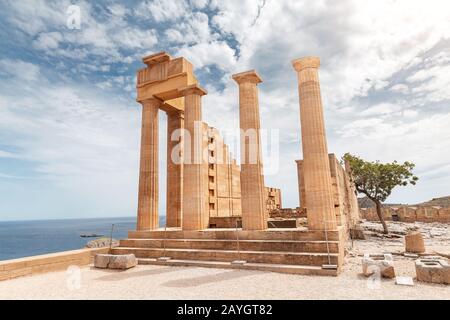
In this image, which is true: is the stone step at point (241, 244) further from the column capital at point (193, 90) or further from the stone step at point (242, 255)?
the column capital at point (193, 90)

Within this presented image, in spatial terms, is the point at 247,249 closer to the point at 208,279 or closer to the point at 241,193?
the point at 241,193

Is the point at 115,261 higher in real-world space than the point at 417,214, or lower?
lower

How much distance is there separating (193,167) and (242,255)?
6.00 m

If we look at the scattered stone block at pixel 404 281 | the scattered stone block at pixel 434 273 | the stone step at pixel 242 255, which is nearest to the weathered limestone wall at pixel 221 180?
the stone step at pixel 242 255

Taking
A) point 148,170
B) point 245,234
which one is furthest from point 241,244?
point 148,170

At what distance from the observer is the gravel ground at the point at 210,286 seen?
765 cm

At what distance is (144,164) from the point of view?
17688 mm

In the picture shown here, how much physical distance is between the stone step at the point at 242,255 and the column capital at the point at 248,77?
29.9 ft

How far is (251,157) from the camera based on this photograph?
47.7 feet

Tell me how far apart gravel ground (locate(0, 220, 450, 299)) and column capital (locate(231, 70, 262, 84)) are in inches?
391

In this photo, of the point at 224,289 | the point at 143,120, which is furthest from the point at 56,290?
the point at 143,120

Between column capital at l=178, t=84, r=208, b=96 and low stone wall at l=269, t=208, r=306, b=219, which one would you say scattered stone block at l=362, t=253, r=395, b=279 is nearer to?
column capital at l=178, t=84, r=208, b=96
